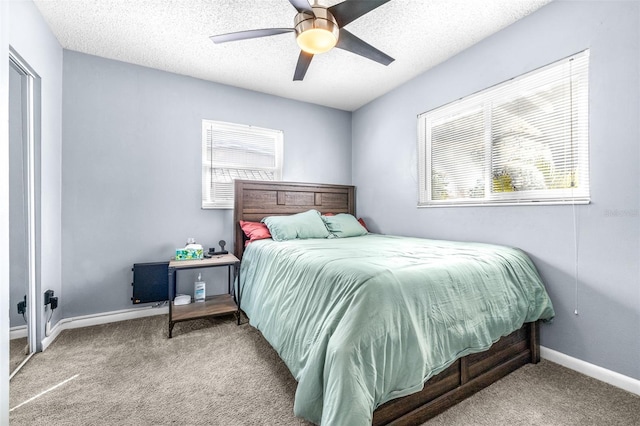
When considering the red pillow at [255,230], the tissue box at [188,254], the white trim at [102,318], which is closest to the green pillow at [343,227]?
the red pillow at [255,230]

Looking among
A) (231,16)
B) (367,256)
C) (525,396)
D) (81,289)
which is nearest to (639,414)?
(525,396)

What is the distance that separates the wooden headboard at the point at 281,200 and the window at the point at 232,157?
22 cm

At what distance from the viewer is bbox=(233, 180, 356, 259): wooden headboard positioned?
3145 millimetres

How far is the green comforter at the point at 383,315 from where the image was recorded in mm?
1100

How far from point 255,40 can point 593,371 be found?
11.7 feet

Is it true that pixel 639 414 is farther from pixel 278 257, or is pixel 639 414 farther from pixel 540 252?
pixel 278 257

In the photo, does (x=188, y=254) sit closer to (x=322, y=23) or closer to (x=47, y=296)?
(x=47, y=296)

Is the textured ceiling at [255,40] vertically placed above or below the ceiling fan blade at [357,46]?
above

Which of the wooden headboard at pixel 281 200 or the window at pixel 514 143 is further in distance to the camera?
the wooden headboard at pixel 281 200

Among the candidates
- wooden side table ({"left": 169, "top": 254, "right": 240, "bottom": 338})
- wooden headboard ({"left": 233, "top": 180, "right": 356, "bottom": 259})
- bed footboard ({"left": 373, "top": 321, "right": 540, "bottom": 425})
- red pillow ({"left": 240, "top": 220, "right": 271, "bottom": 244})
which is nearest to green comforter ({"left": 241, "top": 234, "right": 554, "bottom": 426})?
bed footboard ({"left": 373, "top": 321, "right": 540, "bottom": 425})

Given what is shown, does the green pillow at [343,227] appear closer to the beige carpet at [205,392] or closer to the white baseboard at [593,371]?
the beige carpet at [205,392]

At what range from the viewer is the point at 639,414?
4.75ft

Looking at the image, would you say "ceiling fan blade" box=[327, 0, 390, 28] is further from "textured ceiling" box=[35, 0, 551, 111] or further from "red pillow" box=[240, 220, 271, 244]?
"red pillow" box=[240, 220, 271, 244]

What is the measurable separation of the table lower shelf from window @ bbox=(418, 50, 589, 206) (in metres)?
2.27
